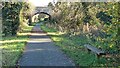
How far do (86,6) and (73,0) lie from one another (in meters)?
1.39

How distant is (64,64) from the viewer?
→ 14070 mm

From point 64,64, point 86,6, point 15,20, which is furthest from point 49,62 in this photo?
point 15,20

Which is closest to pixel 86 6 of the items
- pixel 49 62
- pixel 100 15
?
pixel 100 15

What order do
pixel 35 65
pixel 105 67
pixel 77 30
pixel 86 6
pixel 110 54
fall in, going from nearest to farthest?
1. pixel 105 67
2. pixel 35 65
3. pixel 110 54
4. pixel 86 6
5. pixel 77 30

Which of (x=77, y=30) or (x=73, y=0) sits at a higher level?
(x=73, y=0)

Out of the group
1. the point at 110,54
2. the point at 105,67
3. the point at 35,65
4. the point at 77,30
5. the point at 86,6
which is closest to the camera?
the point at 105,67

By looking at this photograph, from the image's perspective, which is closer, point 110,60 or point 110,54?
point 110,60

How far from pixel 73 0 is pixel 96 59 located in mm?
17579

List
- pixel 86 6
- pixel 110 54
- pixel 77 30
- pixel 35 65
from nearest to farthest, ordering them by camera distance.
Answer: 1. pixel 35 65
2. pixel 110 54
3. pixel 86 6
4. pixel 77 30

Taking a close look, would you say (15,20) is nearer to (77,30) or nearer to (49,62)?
(77,30)

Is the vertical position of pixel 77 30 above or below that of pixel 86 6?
below

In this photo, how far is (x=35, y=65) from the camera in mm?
13914

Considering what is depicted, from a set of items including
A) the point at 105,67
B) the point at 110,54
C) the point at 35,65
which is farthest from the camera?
the point at 110,54

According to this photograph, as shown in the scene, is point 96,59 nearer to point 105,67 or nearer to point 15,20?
point 105,67
